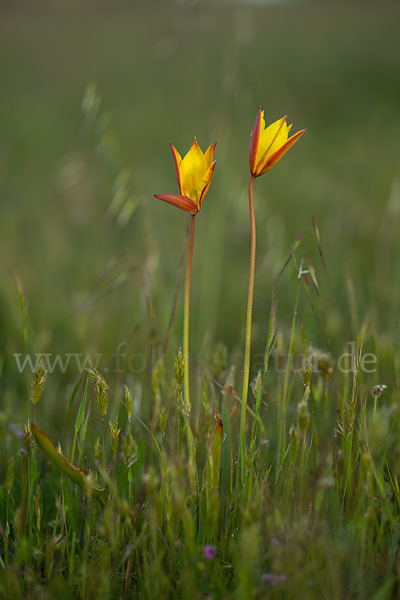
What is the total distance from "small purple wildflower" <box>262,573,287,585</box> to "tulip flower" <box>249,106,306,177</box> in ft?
2.25

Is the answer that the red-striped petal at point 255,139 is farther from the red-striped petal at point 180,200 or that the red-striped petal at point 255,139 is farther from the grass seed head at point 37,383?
the grass seed head at point 37,383

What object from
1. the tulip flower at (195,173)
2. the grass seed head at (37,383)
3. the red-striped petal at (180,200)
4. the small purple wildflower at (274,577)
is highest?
the tulip flower at (195,173)

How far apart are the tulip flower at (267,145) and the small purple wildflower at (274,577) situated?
27.0 inches

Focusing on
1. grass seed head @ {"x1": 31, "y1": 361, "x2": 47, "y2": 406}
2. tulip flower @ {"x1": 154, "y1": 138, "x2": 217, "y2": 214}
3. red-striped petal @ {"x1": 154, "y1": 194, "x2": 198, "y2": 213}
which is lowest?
grass seed head @ {"x1": 31, "y1": 361, "x2": 47, "y2": 406}

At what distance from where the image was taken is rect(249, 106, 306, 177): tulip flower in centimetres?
86

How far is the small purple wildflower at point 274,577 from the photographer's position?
847 millimetres

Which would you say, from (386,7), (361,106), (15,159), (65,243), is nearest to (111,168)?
(65,243)

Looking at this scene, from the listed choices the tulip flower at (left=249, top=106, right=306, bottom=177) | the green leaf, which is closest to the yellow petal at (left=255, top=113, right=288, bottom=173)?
the tulip flower at (left=249, top=106, right=306, bottom=177)

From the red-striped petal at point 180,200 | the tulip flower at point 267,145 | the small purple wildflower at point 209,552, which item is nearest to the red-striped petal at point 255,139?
the tulip flower at point 267,145

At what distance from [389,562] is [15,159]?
6.01m

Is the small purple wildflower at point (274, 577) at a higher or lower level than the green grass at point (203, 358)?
lower

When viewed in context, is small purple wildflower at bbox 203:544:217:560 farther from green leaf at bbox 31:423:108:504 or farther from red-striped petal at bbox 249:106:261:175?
red-striped petal at bbox 249:106:261:175

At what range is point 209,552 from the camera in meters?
0.92

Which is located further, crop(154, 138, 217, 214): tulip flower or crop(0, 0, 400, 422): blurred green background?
crop(0, 0, 400, 422): blurred green background
